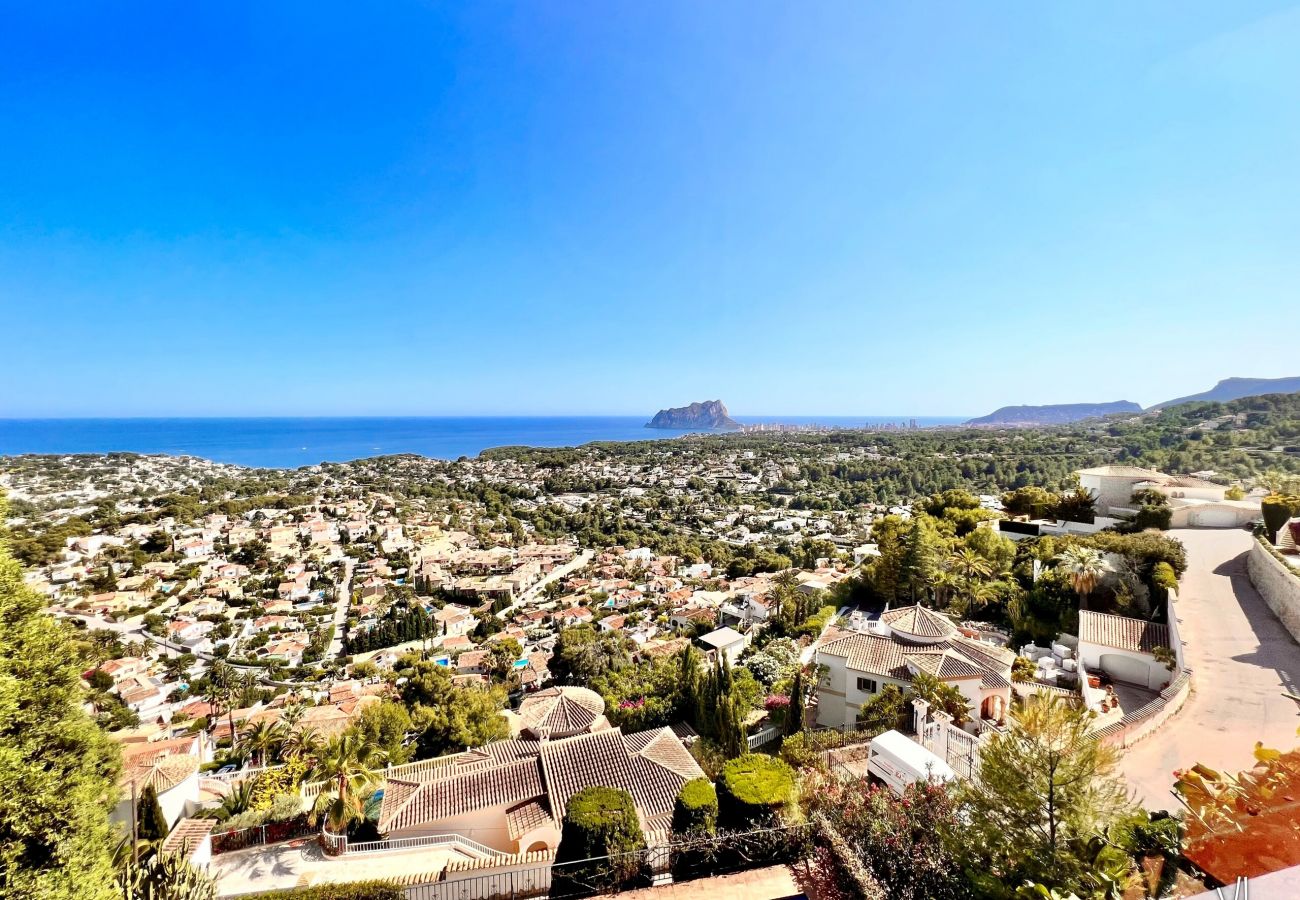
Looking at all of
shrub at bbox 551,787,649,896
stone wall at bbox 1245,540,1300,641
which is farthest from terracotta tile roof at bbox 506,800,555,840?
stone wall at bbox 1245,540,1300,641

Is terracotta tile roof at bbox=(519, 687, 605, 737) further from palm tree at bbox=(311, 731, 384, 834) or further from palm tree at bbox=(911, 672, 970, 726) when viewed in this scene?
palm tree at bbox=(911, 672, 970, 726)

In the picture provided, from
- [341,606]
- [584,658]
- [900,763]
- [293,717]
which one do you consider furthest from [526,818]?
[341,606]

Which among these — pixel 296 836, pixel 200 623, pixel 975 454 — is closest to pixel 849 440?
pixel 975 454

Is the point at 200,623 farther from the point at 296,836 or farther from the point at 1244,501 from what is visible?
the point at 1244,501

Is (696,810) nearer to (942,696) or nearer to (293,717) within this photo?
(942,696)

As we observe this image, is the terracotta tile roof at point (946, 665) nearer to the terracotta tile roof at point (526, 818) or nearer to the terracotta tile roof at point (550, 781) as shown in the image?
the terracotta tile roof at point (550, 781)

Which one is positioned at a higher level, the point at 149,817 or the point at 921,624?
the point at 921,624
